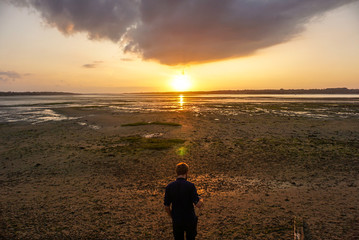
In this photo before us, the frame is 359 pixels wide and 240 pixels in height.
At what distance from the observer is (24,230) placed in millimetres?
5730

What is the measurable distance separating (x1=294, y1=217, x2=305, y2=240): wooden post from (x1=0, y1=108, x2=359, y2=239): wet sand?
0.44 feet

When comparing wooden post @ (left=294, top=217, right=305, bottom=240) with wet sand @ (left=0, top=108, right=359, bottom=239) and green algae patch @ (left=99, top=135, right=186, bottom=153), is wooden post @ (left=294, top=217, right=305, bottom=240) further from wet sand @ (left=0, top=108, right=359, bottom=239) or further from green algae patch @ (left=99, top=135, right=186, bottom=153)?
green algae patch @ (left=99, top=135, right=186, bottom=153)

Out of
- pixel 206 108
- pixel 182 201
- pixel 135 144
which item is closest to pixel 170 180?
pixel 182 201

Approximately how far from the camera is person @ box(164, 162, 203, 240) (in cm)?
400

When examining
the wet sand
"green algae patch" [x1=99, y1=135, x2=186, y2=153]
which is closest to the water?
"green algae patch" [x1=99, y1=135, x2=186, y2=153]

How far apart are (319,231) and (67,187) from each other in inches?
347

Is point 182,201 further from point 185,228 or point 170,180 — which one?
point 170,180

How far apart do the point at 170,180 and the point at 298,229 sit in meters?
5.06

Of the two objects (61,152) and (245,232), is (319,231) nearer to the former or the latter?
(245,232)

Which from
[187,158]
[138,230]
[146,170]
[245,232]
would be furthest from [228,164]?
[138,230]

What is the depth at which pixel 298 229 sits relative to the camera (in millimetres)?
5527

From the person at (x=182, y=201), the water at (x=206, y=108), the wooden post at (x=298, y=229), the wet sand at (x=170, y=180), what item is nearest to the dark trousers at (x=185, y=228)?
the person at (x=182, y=201)

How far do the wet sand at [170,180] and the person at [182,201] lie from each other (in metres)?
1.76

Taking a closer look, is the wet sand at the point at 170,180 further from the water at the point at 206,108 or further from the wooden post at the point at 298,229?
the water at the point at 206,108
